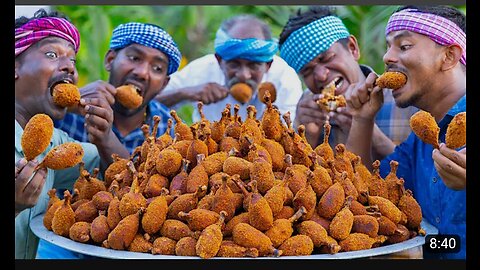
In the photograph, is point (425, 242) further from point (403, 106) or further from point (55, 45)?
point (55, 45)

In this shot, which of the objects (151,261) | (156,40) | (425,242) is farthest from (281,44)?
(151,261)

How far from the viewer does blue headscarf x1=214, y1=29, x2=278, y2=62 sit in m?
3.72

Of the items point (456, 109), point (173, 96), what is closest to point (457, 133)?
point (456, 109)

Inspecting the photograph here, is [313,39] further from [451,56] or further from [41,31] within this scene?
[41,31]

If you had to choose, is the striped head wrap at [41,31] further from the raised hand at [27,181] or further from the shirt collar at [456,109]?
the shirt collar at [456,109]

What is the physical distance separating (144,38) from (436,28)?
1.46 m

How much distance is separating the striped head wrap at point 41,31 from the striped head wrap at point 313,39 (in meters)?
1.12

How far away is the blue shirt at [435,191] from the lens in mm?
2613

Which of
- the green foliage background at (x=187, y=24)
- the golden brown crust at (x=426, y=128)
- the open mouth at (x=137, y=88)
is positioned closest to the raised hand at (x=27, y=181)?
the open mouth at (x=137, y=88)

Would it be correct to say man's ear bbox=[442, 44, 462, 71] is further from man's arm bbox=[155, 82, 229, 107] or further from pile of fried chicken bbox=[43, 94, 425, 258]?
man's arm bbox=[155, 82, 229, 107]

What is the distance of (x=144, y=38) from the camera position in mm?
3340

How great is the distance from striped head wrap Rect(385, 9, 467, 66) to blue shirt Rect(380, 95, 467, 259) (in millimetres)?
237

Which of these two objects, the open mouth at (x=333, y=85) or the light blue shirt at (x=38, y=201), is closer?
the light blue shirt at (x=38, y=201)
